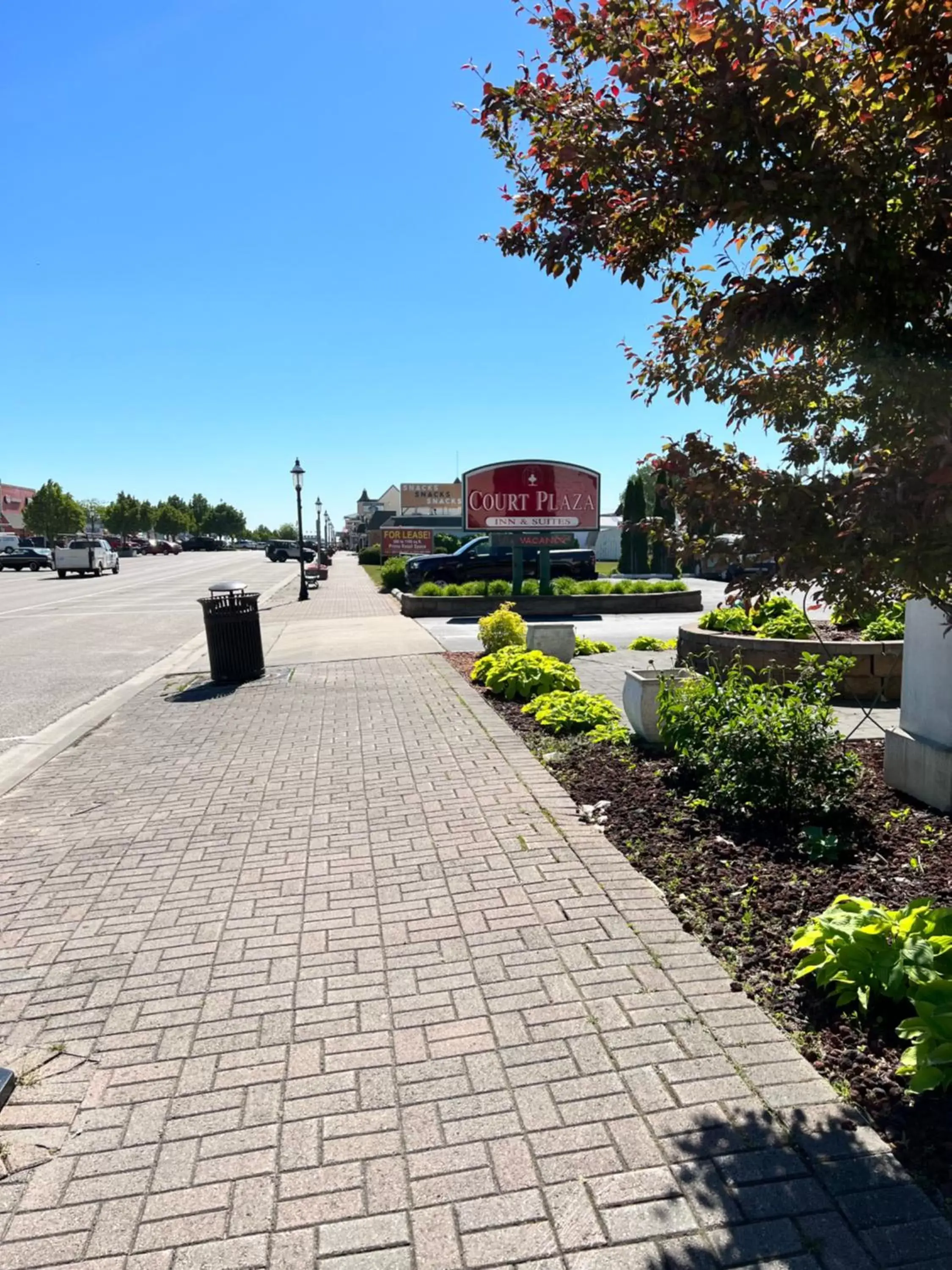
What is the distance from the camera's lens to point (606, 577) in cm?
3369

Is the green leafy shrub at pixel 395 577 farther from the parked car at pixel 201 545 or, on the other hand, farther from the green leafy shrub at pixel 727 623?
the parked car at pixel 201 545

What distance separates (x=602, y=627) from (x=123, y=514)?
11254cm

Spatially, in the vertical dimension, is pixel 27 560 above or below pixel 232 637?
above

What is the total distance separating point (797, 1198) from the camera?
2.00 meters

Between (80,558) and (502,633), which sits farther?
(80,558)

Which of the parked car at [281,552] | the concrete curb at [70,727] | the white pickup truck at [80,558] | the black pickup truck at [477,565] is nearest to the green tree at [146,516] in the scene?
the parked car at [281,552]

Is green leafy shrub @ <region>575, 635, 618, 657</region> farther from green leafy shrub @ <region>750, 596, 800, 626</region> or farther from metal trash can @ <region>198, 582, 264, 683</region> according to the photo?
metal trash can @ <region>198, 582, 264, 683</region>

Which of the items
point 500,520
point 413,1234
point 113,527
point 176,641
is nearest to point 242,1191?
point 413,1234

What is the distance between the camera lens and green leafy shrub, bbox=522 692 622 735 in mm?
6953

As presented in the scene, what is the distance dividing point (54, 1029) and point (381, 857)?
1766 millimetres

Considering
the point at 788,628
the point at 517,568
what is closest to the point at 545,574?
the point at 517,568

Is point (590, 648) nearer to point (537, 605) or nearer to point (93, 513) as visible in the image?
point (537, 605)

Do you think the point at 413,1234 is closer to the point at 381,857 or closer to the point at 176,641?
the point at 381,857

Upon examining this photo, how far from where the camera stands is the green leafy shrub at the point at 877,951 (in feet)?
8.54
